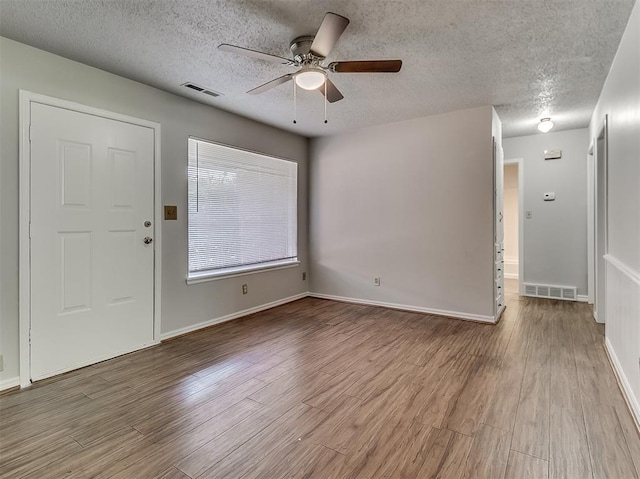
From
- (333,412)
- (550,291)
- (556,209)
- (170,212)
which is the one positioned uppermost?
(556,209)

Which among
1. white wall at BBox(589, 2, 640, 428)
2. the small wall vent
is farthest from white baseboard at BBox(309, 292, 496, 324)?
the small wall vent

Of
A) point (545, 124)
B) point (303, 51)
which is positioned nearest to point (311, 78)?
point (303, 51)

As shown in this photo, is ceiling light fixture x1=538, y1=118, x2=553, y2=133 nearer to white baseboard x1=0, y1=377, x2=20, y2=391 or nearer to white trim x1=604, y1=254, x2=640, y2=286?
white trim x1=604, y1=254, x2=640, y2=286

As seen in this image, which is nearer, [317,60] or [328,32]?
[328,32]

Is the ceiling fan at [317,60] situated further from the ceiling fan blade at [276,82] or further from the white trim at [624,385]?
the white trim at [624,385]

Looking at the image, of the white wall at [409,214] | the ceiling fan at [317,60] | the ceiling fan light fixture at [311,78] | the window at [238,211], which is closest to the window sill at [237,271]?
the window at [238,211]

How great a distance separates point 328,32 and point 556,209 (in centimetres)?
483

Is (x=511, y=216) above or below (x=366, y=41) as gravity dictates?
below

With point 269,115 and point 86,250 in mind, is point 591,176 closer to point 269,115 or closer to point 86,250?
→ point 269,115

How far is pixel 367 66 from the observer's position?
2.22 meters

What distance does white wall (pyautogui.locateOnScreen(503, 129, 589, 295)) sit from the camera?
4910mm

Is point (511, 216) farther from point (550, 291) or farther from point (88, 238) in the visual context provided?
point (88, 238)

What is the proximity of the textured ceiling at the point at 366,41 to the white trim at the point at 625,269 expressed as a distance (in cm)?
165

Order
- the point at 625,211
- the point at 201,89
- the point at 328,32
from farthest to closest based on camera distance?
the point at 201,89 < the point at 625,211 < the point at 328,32
